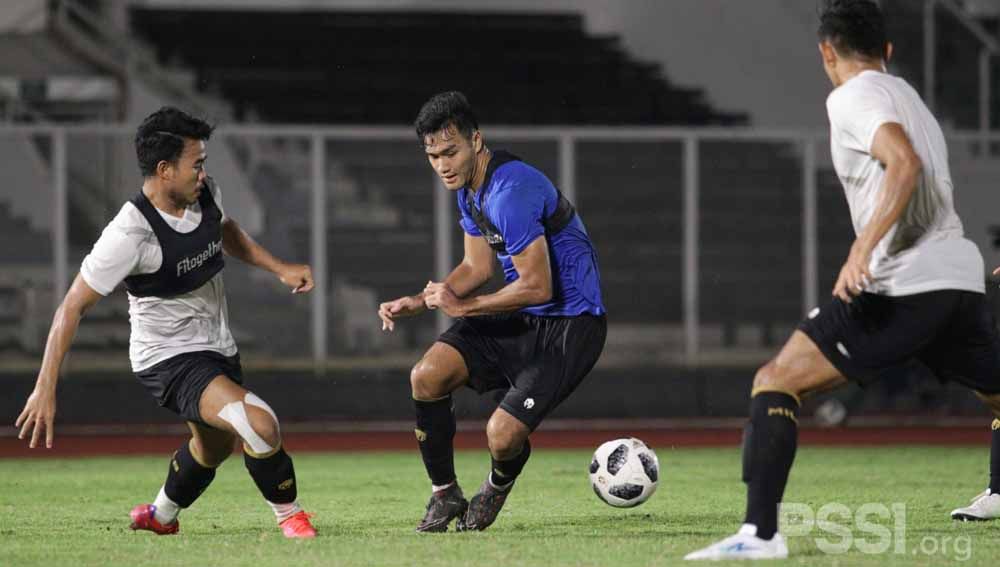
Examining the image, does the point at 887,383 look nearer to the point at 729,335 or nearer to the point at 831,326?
the point at 729,335

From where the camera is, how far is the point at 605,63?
2156 cm

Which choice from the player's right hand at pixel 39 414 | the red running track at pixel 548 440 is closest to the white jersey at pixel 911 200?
the player's right hand at pixel 39 414

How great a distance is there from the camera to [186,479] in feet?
21.1

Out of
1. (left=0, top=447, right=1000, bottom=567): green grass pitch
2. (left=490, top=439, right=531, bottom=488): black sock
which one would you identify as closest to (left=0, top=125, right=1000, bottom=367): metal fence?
(left=0, top=447, right=1000, bottom=567): green grass pitch

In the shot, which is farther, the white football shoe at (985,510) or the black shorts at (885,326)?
the white football shoe at (985,510)

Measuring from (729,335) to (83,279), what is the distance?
9.75 meters

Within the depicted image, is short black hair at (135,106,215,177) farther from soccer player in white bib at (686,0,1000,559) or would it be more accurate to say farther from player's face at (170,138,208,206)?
soccer player in white bib at (686,0,1000,559)

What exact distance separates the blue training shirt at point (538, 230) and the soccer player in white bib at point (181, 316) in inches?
35.4

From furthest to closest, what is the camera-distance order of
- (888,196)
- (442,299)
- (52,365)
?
(442,299), (52,365), (888,196)

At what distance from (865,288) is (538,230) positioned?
1611mm

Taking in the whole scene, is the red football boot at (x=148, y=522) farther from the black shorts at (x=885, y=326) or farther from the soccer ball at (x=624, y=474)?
the black shorts at (x=885, y=326)

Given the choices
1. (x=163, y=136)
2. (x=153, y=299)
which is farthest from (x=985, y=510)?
(x=163, y=136)

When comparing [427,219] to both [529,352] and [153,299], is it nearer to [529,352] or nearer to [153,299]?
[529,352]

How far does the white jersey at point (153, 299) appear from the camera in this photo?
6039mm
